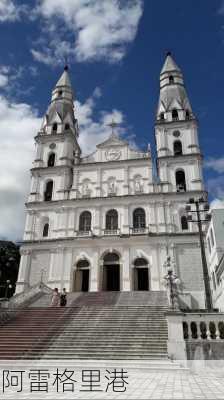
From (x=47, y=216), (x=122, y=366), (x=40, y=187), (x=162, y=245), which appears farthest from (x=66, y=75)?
(x=122, y=366)

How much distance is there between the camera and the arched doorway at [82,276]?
99.6 ft

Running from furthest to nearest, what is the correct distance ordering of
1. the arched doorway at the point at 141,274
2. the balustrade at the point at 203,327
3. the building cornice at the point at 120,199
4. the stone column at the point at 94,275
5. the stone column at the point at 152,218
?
1. the building cornice at the point at 120,199
2. the stone column at the point at 152,218
3. the arched doorway at the point at 141,274
4. the stone column at the point at 94,275
5. the balustrade at the point at 203,327

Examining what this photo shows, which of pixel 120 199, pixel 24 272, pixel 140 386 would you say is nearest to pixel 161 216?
pixel 120 199

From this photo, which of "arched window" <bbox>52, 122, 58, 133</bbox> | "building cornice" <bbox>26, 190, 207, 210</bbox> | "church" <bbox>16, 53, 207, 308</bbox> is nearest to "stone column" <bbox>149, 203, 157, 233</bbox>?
"church" <bbox>16, 53, 207, 308</bbox>

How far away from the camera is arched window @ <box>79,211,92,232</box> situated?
3234 cm

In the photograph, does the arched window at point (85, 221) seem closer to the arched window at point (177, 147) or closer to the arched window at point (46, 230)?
the arched window at point (46, 230)

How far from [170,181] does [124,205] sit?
5.47 metres

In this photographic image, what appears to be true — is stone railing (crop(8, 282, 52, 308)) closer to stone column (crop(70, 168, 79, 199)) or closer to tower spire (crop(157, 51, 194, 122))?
stone column (crop(70, 168, 79, 199))

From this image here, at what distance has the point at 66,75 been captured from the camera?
1746 inches

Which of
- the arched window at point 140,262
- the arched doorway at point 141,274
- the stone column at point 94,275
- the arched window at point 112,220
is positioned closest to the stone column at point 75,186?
the arched window at point 112,220

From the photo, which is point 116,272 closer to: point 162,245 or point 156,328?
point 162,245

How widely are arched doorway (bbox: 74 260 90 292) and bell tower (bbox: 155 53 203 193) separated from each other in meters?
11.1

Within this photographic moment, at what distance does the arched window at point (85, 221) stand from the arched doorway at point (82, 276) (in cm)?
339

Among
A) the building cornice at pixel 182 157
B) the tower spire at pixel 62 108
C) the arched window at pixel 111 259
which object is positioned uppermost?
the tower spire at pixel 62 108
